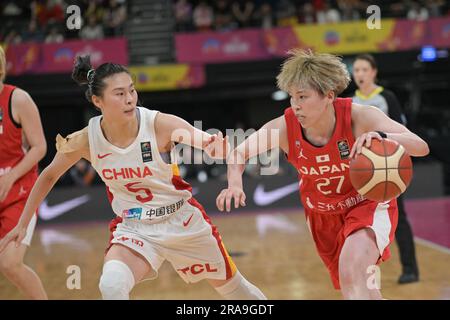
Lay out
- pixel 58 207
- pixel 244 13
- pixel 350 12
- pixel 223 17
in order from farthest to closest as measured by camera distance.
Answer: pixel 244 13, pixel 223 17, pixel 350 12, pixel 58 207

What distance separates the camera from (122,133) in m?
3.86

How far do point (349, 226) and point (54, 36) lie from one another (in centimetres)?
1335

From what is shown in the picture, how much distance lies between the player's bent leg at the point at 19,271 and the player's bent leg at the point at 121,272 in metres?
1.06

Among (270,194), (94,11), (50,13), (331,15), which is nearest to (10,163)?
(270,194)

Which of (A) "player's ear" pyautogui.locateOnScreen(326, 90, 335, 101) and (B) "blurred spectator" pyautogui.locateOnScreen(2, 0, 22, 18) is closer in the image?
(A) "player's ear" pyautogui.locateOnScreen(326, 90, 335, 101)

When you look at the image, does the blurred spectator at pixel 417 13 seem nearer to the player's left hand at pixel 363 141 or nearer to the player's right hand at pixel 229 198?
the player's left hand at pixel 363 141

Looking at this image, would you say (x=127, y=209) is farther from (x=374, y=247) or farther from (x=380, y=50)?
(x=380, y=50)

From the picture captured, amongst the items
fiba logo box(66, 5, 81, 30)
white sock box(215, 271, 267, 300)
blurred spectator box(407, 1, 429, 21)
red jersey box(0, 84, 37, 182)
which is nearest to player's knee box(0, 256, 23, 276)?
red jersey box(0, 84, 37, 182)

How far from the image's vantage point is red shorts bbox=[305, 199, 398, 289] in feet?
12.1

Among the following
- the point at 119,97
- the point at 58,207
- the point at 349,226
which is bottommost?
the point at 58,207

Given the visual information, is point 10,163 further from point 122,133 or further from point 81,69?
point 122,133

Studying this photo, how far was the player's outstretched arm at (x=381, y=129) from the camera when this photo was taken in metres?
3.61

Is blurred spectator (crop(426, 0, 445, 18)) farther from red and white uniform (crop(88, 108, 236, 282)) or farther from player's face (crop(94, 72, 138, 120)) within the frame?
player's face (crop(94, 72, 138, 120))

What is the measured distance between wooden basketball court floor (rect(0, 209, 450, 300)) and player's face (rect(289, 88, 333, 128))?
241 centimetres
